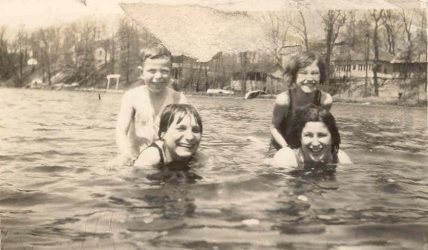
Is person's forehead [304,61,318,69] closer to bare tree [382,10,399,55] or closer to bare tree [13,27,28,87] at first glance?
bare tree [382,10,399,55]

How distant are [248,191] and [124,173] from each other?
1.22ft

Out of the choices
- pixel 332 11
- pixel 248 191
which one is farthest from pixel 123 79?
pixel 332 11

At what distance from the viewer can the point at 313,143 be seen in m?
1.71

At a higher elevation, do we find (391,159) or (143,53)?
(143,53)

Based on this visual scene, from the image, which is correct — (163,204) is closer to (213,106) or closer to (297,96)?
(213,106)

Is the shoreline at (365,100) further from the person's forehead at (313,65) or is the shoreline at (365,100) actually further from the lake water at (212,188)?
the person's forehead at (313,65)

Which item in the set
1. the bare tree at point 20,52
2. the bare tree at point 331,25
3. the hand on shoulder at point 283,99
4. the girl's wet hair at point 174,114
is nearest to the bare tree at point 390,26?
the bare tree at point 331,25

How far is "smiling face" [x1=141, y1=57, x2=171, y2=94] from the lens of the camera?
67.9 inches

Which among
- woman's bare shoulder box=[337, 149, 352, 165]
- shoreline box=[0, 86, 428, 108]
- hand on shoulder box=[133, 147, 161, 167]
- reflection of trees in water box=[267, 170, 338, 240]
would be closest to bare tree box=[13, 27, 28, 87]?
shoreline box=[0, 86, 428, 108]

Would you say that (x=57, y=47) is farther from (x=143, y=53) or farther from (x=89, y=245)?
(x=89, y=245)

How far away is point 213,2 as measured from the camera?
1835 millimetres

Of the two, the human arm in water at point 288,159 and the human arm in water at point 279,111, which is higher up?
the human arm in water at point 279,111

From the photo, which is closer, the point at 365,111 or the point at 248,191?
the point at 248,191

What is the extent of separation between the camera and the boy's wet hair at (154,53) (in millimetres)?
1727
